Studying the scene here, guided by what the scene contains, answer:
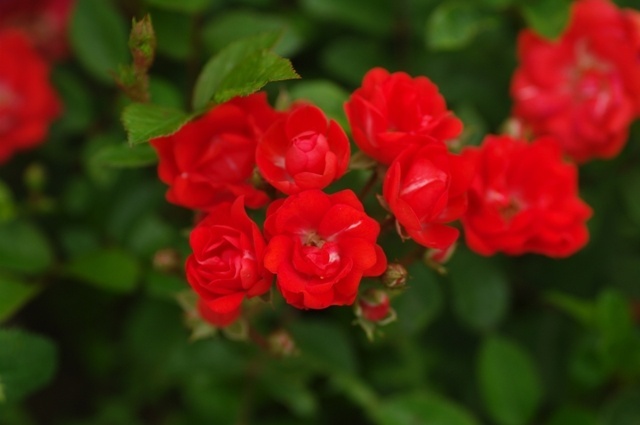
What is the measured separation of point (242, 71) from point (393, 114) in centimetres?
15

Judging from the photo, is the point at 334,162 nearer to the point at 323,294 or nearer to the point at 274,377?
the point at 323,294

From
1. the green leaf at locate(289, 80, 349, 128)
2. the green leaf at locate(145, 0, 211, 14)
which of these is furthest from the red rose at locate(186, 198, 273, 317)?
the green leaf at locate(145, 0, 211, 14)

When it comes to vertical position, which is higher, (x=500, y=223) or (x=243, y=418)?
(x=500, y=223)

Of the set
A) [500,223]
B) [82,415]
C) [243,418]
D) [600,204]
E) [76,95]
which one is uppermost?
[500,223]

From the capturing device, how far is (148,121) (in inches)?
28.0

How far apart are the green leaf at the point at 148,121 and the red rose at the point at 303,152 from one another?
0.27 feet

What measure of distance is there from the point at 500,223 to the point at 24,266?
620mm

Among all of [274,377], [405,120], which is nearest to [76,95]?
[274,377]

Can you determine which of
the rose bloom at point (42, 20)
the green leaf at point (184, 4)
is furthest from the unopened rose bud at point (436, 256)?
the rose bloom at point (42, 20)

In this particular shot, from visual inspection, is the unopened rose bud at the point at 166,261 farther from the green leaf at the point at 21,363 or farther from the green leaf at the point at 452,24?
the green leaf at the point at 452,24

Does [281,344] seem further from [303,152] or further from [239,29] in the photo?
[239,29]

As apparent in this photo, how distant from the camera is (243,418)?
114 cm

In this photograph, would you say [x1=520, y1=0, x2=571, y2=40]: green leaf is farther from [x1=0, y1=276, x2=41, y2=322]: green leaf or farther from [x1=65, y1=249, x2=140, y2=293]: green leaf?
[x1=0, y1=276, x2=41, y2=322]: green leaf

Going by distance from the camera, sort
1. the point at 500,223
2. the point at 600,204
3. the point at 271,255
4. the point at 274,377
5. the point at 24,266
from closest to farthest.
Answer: the point at 271,255 < the point at 500,223 < the point at 24,266 < the point at 274,377 < the point at 600,204
